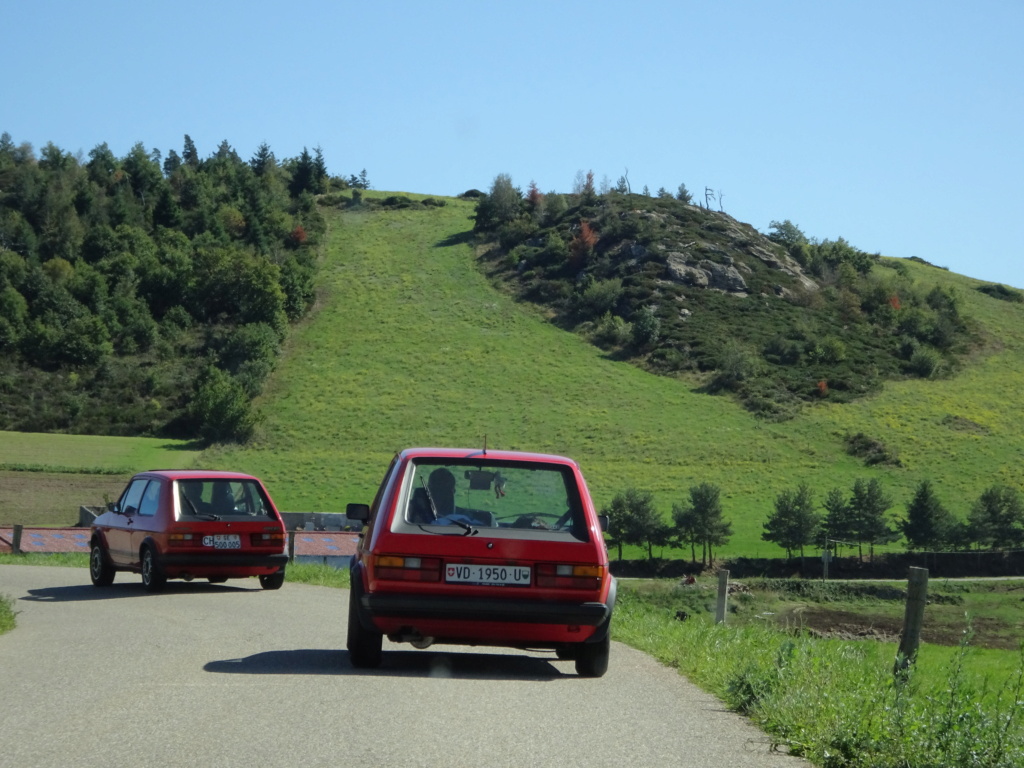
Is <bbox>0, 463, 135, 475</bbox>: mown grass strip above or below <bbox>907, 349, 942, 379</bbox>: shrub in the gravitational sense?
below

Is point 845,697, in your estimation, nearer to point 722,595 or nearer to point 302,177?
point 722,595

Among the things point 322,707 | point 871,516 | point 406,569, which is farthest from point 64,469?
point 322,707

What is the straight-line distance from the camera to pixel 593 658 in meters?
8.87

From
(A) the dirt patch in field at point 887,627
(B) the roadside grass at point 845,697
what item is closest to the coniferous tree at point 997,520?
(A) the dirt patch in field at point 887,627

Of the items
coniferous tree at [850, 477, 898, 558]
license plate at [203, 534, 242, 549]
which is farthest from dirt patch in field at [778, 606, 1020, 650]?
license plate at [203, 534, 242, 549]

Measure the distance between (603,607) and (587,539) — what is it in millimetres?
512

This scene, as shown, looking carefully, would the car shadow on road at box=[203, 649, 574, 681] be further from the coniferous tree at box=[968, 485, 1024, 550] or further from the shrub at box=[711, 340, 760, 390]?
the shrub at box=[711, 340, 760, 390]

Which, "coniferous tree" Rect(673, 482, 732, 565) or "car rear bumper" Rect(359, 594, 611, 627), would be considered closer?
"car rear bumper" Rect(359, 594, 611, 627)

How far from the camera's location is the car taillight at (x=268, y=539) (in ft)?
53.8

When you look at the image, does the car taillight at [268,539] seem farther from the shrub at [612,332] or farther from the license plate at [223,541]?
the shrub at [612,332]

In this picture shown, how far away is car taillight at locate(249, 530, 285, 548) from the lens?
16391mm

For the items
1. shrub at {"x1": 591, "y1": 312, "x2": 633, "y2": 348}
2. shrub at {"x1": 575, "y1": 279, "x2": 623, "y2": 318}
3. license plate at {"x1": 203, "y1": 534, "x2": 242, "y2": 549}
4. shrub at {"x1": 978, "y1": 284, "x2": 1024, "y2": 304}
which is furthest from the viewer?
shrub at {"x1": 978, "y1": 284, "x2": 1024, "y2": 304}

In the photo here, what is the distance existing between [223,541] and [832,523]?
50.2m

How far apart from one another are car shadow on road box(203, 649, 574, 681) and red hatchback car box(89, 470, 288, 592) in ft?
21.4
